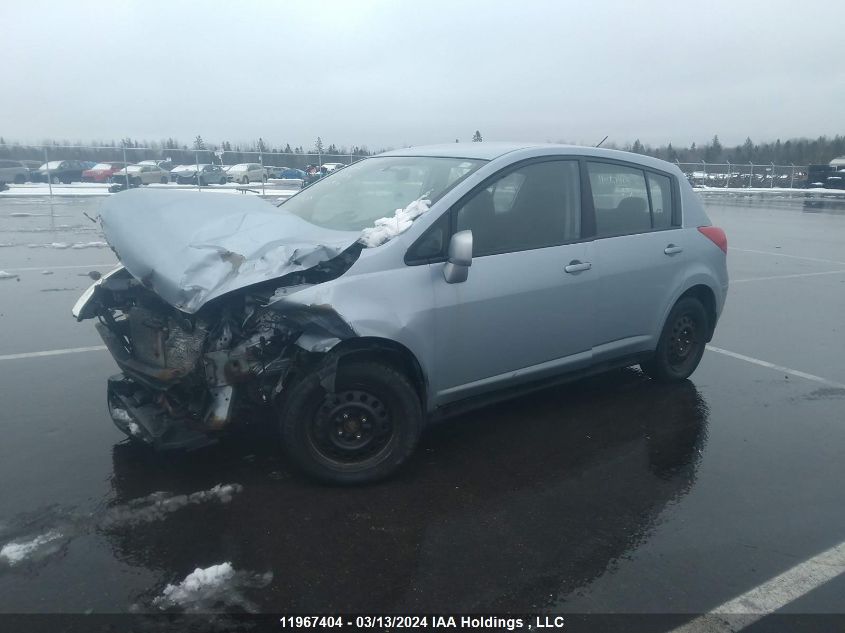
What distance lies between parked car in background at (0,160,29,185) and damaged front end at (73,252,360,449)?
3070 cm

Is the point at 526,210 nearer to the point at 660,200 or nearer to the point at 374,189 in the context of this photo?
the point at 374,189

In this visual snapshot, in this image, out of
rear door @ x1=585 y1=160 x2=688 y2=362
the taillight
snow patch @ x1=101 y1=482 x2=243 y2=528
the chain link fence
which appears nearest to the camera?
snow patch @ x1=101 y1=482 x2=243 y2=528

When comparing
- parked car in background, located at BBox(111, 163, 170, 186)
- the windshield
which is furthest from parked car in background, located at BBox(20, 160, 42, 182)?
the windshield

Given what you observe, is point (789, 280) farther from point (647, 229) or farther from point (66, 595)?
point (66, 595)

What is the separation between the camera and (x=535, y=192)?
448 cm

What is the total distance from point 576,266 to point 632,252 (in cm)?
64

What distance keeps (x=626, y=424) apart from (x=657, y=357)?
83cm

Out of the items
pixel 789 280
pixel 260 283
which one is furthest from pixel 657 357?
pixel 789 280

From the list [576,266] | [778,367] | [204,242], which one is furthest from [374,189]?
[778,367]

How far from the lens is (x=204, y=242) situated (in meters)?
3.81

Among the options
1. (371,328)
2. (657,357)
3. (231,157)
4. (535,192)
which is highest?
(231,157)

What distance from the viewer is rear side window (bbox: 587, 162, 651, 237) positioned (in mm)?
4812

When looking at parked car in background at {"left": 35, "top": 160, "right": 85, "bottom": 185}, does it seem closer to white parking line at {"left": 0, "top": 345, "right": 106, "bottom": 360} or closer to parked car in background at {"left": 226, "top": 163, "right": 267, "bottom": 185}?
parked car in background at {"left": 226, "top": 163, "right": 267, "bottom": 185}

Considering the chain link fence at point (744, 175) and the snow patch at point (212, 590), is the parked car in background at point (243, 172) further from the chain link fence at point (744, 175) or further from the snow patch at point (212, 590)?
the chain link fence at point (744, 175)
